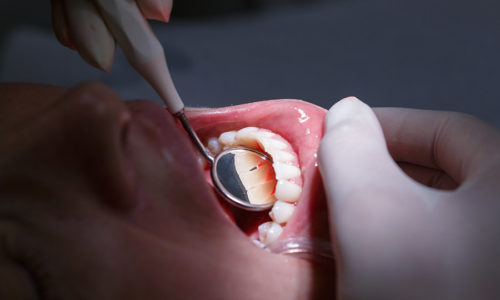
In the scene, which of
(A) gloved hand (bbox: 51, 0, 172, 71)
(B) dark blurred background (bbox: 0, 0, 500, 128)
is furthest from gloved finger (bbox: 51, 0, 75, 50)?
(B) dark blurred background (bbox: 0, 0, 500, 128)

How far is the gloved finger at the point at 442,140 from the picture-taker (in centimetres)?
64

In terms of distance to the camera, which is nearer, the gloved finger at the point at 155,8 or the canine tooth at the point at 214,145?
the gloved finger at the point at 155,8

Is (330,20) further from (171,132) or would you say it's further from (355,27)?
(171,132)

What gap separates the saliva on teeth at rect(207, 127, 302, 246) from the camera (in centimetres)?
75

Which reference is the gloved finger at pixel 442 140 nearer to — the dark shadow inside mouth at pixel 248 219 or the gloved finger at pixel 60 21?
the dark shadow inside mouth at pixel 248 219

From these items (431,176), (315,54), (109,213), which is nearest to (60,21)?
(109,213)

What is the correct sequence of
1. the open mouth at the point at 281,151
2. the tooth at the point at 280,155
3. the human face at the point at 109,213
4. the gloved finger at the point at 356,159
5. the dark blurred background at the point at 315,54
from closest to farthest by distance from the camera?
the human face at the point at 109,213
the gloved finger at the point at 356,159
the open mouth at the point at 281,151
the tooth at the point at 280,155
the dark blurred background at the point at 315,54

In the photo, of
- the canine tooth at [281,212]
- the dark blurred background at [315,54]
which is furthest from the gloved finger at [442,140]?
the dark blurred background at [315,54]

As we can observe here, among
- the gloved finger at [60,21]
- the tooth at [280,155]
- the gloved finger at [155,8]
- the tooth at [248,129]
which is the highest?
the gloved finger at [155,8]

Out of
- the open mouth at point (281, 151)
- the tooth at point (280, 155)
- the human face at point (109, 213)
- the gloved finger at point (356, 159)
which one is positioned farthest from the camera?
the tooth at point (280, 155)

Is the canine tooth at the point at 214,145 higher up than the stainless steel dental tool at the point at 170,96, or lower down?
lower down

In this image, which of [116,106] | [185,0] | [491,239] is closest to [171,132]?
[116,106]

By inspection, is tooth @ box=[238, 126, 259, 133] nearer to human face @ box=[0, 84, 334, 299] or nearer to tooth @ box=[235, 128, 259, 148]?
tooth @ box=[235, 128, 259, 148]

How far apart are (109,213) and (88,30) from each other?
0.30m
